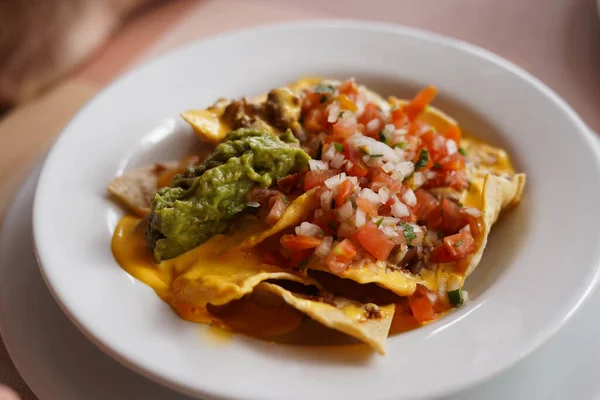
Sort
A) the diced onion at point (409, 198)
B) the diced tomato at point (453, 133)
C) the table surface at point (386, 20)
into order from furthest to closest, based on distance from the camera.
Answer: the table surface at point (386, 20), the diced tomato at point (453, 133), the diced onion at point (409, 198)

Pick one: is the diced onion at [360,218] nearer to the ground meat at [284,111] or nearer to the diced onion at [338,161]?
the diced onion at [338,161]

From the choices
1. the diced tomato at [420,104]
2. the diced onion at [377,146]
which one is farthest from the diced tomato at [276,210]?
the diced tomato at [420,104]

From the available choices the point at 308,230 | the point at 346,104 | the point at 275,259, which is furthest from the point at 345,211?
the point at 346,104

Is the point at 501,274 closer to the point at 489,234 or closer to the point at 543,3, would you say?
the point at 489,234

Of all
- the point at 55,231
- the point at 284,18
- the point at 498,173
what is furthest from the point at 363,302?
the point at 284,18

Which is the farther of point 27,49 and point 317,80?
point 27,49

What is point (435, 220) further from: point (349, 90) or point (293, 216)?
point (349, 90)
